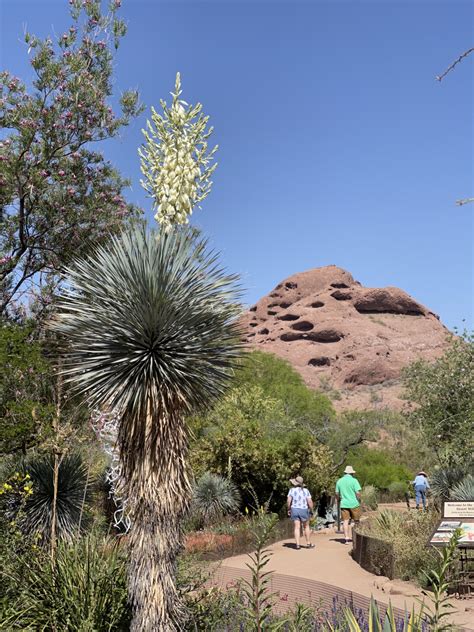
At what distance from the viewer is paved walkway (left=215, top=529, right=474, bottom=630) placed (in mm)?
7250

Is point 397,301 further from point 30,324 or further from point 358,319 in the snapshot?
point 30,324

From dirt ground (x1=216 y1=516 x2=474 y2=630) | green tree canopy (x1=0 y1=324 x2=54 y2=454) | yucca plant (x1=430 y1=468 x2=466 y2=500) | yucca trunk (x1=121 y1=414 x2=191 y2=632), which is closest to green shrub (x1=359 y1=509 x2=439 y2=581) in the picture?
dirt ground (x1=216 y1=516 x2=474 y2=630)

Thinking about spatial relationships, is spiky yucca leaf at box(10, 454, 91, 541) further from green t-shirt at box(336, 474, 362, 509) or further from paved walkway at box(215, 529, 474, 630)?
green t-shirt at box(336, 474, 362, 509)

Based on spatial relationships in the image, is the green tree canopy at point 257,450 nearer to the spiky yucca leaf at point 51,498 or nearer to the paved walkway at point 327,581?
the paved walkway at point 327,581

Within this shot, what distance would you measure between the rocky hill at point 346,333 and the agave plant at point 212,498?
168 ft

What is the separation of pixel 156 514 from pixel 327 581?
414cm

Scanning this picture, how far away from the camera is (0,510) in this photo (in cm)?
782

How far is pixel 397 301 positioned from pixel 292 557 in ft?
275

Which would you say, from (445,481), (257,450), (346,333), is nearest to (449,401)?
(445,481)

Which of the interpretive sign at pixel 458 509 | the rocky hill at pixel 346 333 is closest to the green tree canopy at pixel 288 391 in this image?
the interpretive sign at pixel 458 509

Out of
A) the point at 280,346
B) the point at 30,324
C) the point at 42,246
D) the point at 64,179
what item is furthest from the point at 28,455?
the point at 280,346

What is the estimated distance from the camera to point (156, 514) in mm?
5398

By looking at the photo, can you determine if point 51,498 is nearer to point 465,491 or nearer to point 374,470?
point 465,491

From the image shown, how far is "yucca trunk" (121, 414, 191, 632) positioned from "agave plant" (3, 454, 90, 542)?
10.1ft
